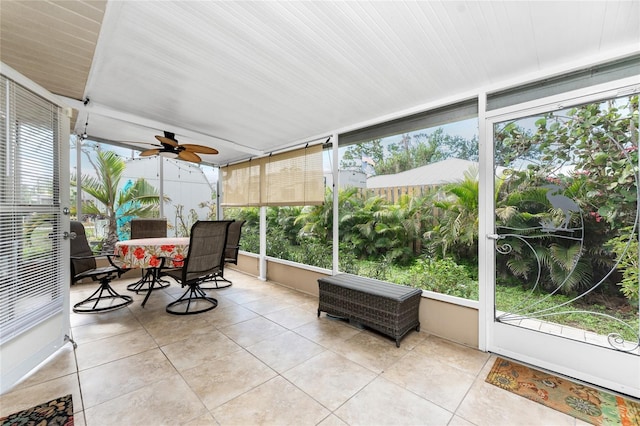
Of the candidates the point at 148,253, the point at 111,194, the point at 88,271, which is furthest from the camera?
the point at 111,194

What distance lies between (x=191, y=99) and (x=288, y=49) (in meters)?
1.45

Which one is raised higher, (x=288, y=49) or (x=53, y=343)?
(x=288, y=49)

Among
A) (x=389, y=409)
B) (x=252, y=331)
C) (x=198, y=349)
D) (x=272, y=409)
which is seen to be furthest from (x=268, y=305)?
(x=389, y=409)

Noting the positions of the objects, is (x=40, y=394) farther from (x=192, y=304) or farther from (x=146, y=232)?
(x=146, y=232)

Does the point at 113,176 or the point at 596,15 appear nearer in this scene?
the point at 596,15

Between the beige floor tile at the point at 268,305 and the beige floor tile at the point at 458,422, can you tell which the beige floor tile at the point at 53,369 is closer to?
the beige floor tile at the point at 268,305

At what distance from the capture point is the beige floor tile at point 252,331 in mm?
2639

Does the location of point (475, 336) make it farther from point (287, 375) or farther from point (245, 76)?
point (245, 76)

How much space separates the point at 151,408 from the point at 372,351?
170cm

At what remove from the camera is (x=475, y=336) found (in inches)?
Result: 99.0

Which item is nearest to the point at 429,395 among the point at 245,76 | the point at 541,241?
the point at 541,241

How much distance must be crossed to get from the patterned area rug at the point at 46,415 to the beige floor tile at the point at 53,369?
372mm

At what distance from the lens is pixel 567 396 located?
1837mm

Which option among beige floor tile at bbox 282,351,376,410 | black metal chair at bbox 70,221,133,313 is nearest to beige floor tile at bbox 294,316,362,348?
beige floor tile at bbox 282,351,376,410
